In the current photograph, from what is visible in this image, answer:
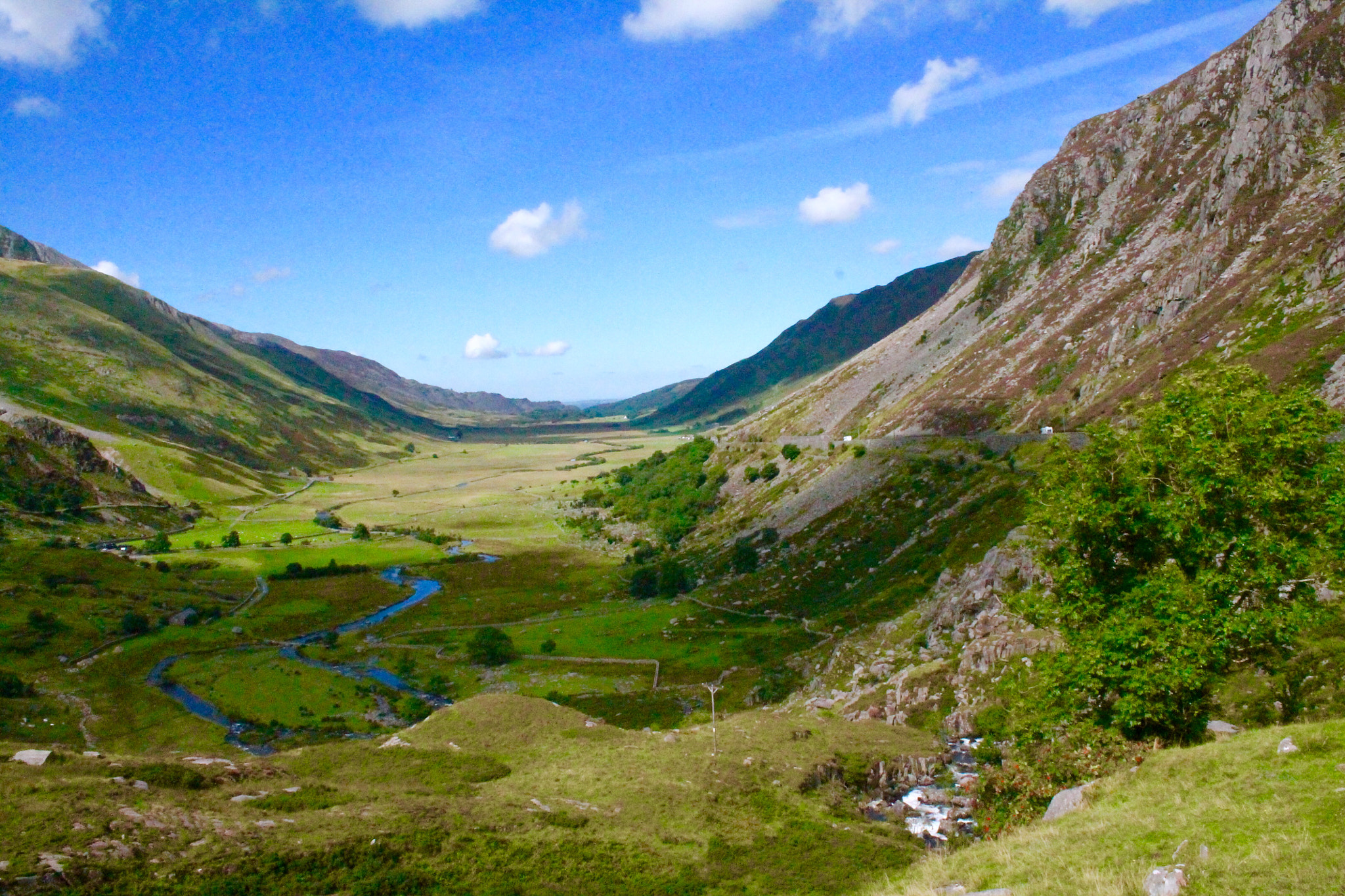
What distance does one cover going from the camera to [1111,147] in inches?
6358

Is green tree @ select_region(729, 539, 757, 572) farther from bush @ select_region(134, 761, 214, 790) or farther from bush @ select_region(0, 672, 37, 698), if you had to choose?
bush @ select_region(134, 761, 214, 790)

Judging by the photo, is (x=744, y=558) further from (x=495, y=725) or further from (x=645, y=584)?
(x=495, y=725)

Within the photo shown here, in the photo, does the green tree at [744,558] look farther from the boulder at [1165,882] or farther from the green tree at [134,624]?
the boulder at [1165,882]

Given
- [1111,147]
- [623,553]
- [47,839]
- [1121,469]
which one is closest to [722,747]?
[1121,469]

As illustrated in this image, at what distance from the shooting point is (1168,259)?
11812 centimetres

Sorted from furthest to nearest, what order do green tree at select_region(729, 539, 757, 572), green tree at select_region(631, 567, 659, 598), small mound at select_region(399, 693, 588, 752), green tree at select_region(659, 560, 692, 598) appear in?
green tree at select_region(631, 567, 659, 598) → green tree at select_region(659, 560, 692, 598) → green tree at select_region(729, 539, 757, 572) → small mound at select_region(399, 693, 588, 752)

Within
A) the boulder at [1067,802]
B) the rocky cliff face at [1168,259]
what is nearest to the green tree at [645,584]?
the rocky cliff face at [1168,259]

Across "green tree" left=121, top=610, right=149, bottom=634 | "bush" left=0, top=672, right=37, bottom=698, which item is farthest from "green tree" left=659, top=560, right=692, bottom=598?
"bush" left=0, top=672, right=37, bottom=698

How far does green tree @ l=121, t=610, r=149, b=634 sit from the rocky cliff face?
12622cm

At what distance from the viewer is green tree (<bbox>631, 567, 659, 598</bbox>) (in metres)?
125

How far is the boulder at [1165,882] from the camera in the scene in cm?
1502

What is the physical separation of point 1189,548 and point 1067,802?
34.7 ft

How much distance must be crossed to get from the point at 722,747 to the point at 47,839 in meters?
29.4

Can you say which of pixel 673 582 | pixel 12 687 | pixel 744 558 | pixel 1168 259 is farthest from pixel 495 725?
pixel 1168 259
